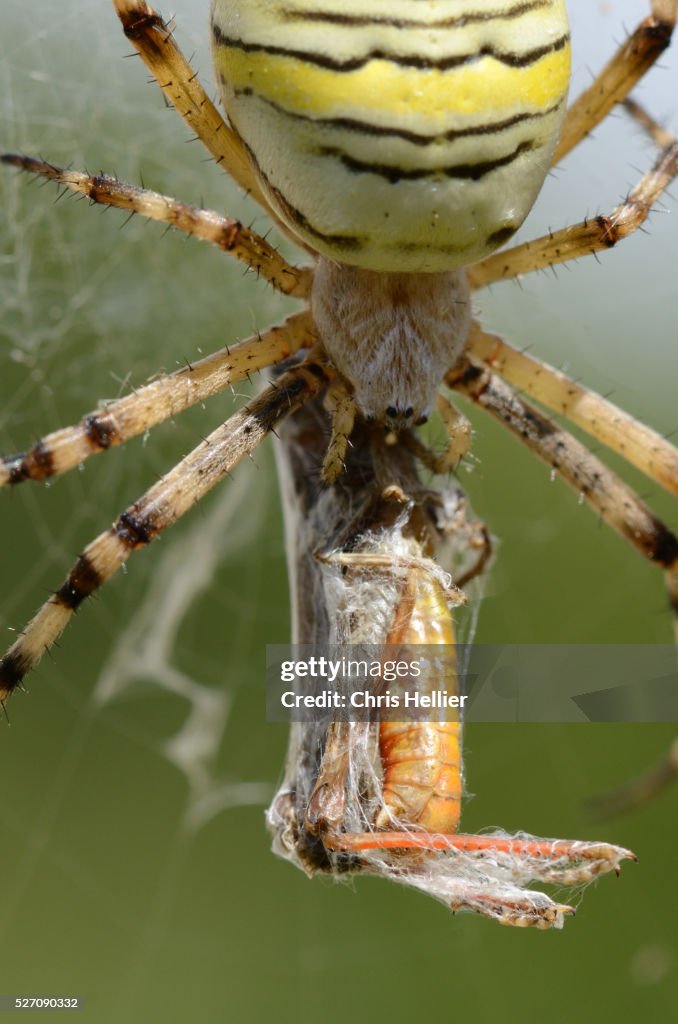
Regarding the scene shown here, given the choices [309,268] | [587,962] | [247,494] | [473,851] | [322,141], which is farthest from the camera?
[247,494]

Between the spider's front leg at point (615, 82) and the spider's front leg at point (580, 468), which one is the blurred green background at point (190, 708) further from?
the spider's front leg at point (615, 82)

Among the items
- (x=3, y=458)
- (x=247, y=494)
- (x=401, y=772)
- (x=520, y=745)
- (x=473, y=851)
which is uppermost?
(x=247, y=494)

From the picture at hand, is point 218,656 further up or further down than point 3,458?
further up

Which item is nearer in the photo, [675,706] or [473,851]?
[473,851]

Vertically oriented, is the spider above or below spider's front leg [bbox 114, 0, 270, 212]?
below

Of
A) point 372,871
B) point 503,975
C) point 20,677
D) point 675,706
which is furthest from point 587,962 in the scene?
point 20,677

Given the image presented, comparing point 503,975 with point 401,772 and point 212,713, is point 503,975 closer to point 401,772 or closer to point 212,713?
point 212,713

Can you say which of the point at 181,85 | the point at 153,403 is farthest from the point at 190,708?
the point at 181,85

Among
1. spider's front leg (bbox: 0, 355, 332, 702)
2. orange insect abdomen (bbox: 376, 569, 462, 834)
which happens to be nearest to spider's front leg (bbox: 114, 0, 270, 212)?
spider's front leg (bbox: 0, 355, 332, 702)

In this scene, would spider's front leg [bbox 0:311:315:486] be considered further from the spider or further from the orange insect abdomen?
the orange insect abdomen
